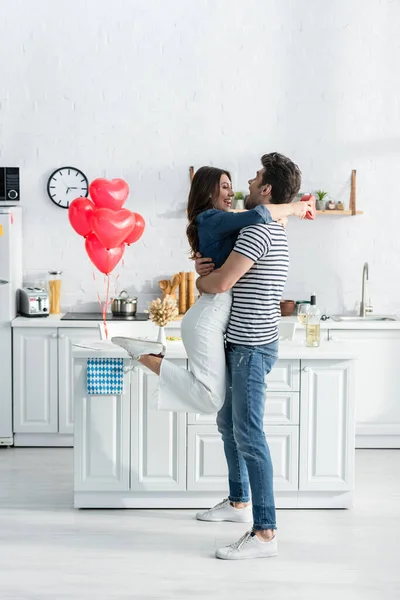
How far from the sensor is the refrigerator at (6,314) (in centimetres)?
586

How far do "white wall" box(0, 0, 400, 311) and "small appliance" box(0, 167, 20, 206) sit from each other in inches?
2.2

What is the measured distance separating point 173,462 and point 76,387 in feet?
1.94

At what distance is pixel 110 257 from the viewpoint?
522 cm

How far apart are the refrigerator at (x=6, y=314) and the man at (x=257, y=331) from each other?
2250mm

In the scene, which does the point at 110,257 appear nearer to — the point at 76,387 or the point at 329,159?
the point at 76,387

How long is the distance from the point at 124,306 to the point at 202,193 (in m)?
2.34

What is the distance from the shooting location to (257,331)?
3869 millimetres

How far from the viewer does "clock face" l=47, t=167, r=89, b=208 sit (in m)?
6.35

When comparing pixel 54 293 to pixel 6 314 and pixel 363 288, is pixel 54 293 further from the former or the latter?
pixel 363 288

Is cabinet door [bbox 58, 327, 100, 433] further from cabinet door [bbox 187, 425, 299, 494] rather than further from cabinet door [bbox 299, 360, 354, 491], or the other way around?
cabinet door [bbox 299, 360, 354, 491]

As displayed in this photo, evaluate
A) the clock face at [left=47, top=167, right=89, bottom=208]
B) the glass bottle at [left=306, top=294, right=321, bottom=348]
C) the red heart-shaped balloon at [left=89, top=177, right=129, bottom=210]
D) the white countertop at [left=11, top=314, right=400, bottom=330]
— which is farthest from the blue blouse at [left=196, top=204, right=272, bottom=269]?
the clock face at [left=47, top=167, right=89, bottom=208]

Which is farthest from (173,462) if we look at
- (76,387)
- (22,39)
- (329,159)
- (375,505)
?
(22,39)

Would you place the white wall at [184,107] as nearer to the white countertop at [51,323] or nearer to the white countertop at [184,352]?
the white countertop at [51,323]

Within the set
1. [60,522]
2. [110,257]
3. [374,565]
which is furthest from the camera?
[110,257]
